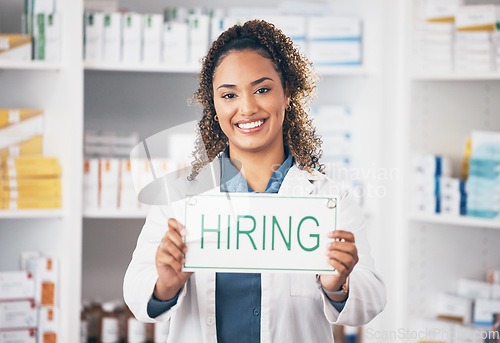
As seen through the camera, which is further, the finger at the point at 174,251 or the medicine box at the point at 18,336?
the medicine box at the point at 18,336

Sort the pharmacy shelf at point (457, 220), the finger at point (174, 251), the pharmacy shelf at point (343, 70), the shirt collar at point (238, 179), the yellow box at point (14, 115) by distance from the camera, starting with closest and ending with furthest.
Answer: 1. the finger at point (174, 251)
2. the shirt collar at point (238, 179)
3. the pharmacy shelf at point (457, 220)
4. the yellow box at point (14, 115)
5. the pharmacy shelf at point (343, 70)

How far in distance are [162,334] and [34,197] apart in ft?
2.38

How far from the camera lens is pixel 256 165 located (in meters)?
1.05

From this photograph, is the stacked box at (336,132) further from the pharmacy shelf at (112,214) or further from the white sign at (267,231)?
the white sign at (267,231)

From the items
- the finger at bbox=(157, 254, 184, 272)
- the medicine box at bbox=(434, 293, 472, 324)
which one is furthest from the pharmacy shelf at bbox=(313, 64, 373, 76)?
the finger at bbox=(157, 254, 184, 272)

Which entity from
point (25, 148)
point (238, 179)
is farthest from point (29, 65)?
point (238, 179)

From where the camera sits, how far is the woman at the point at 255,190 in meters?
1.00

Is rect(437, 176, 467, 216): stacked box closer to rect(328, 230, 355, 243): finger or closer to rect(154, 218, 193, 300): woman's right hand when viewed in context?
rect(328, 230, 355, 243): finger

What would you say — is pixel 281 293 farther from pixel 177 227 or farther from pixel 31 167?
pixel 31 167

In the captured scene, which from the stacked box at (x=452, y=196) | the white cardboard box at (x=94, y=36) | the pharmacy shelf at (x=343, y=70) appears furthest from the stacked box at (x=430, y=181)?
the white cardboard box at (x=94, y=36)

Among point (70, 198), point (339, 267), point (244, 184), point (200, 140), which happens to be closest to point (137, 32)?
point (70, 198)

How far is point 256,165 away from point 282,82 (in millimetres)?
171

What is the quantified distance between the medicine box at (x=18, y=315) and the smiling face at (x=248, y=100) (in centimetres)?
137

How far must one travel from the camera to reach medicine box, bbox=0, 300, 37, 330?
1975 mm
